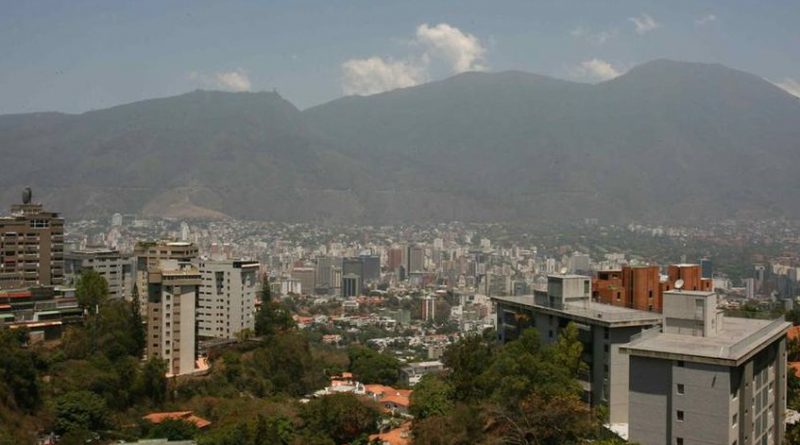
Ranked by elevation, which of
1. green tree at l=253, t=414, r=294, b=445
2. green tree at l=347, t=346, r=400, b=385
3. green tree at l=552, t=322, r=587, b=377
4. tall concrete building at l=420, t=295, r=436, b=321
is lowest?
tall concrete building at l=420, t=295, r=436, b=321

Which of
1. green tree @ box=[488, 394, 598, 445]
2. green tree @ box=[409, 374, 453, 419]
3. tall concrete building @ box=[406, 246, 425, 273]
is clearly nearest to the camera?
green tree @ box=[488, 394, 598, 445]

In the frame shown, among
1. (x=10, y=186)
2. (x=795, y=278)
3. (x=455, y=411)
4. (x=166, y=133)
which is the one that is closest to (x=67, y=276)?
(x=455, y=411)

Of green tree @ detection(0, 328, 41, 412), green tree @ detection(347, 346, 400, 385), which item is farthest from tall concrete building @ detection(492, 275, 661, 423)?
green tree @ detection(0, 328, 41, 412)

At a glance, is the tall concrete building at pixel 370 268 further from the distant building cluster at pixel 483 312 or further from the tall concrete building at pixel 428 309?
the tall concrete building at pixel 428 309

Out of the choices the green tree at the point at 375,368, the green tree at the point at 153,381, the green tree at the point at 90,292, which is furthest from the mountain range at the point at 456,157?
the green tree at the point at 153,381

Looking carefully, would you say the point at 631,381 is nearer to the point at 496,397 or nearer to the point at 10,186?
the point at 496,397

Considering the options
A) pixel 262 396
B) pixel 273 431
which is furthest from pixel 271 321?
pixel 273 431

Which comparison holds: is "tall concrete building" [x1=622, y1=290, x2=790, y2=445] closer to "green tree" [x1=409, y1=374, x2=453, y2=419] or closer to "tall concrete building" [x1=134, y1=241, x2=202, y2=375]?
"green tree" [x1=409, y1=374, x2=453, y2=419]
